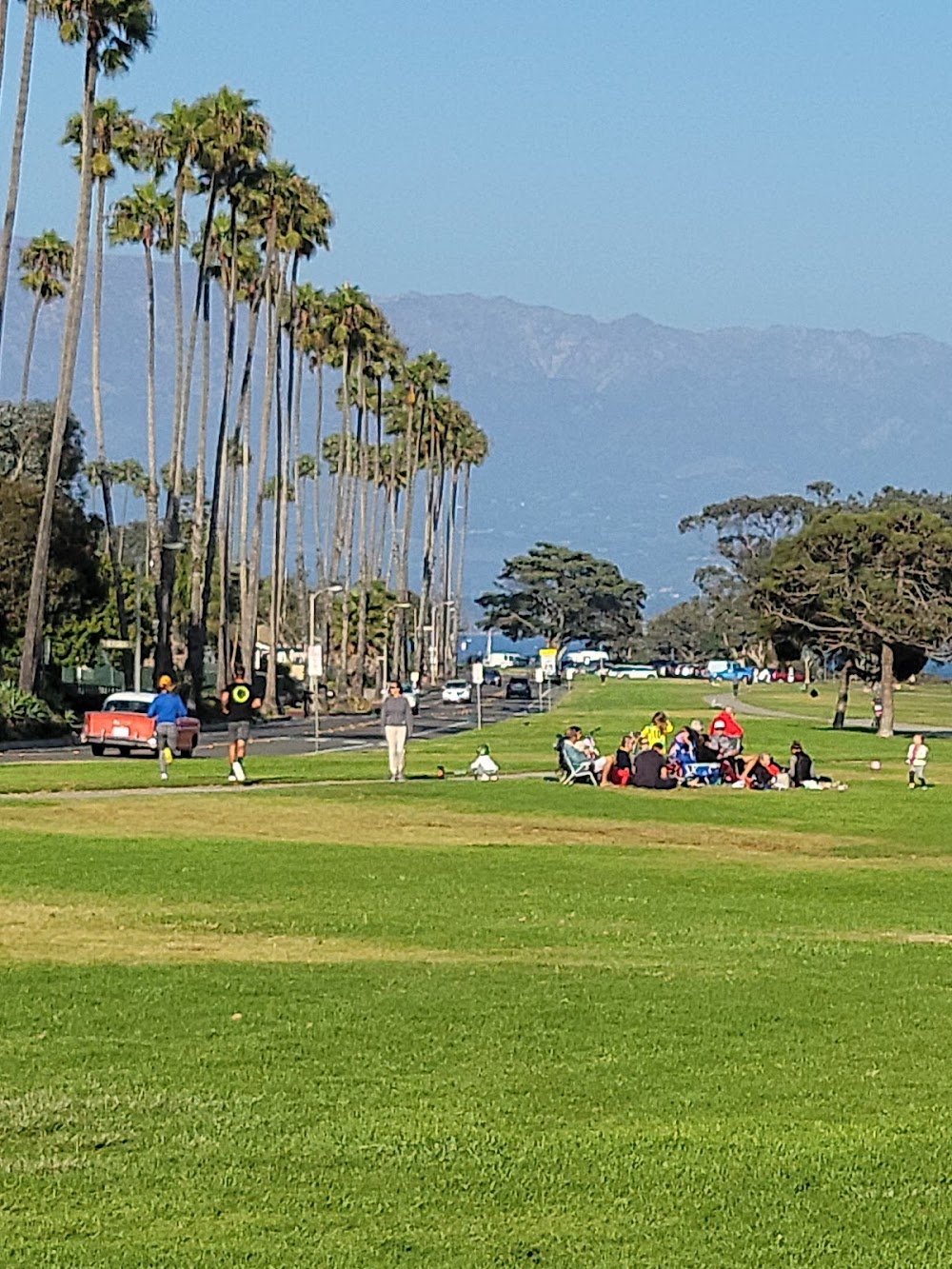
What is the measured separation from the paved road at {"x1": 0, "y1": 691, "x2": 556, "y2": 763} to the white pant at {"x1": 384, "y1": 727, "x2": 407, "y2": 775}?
1027 centimetres

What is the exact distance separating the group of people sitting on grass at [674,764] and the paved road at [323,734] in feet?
40.8

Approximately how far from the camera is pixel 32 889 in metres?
20.0

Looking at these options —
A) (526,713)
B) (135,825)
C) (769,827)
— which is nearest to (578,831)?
(769,827)

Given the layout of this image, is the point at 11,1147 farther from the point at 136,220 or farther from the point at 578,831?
the point at 136,220

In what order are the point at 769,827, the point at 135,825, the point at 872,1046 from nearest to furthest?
1. the point at 872,1046
2. the point at 135,825
3. the point at 769,827

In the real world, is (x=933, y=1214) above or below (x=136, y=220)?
below

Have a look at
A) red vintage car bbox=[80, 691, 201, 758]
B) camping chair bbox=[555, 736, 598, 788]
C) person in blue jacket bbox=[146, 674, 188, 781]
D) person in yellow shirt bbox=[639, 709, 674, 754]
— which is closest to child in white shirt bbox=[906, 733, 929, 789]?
person in yellow shirt bbox=[639, 709, 674, 754]

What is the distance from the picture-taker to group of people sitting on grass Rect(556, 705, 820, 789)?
38.8 metres

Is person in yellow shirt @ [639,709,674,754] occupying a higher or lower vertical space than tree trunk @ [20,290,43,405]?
lower

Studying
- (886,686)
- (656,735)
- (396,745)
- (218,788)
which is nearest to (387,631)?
(886,686)

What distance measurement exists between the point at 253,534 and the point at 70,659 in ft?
46.5

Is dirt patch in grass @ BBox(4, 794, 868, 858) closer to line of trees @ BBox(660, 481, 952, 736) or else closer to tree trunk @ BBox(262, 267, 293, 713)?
line of trees @ BBox(660, 481, 952, 736)

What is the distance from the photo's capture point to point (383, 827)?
29.1m

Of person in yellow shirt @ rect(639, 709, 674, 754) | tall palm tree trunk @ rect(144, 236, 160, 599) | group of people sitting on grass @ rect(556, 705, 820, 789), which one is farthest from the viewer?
tall palm tree trunk @ rect(144, 236, 160, 599)
